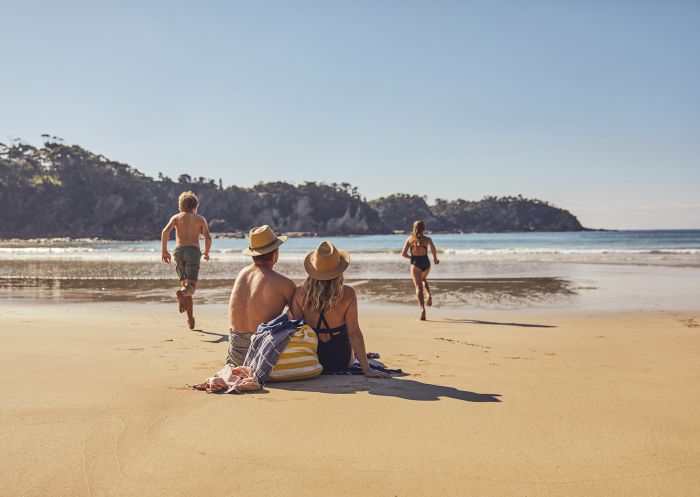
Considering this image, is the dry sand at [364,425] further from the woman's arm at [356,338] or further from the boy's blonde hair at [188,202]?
the boy's blonde hair at [188,202]

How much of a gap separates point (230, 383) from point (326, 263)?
1150 millimetres

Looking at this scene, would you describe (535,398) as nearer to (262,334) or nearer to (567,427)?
(567,427)

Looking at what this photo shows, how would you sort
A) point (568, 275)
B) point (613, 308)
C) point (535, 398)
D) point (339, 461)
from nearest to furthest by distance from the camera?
point (339, 461) → point (535, 398) → point (613, 308) → point (568, 275)

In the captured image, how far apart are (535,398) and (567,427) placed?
2.12 ft

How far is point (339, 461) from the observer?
2918 mm

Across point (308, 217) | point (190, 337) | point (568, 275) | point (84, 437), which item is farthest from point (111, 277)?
point (308, 217)

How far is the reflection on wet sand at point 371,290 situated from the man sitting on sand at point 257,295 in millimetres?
6829

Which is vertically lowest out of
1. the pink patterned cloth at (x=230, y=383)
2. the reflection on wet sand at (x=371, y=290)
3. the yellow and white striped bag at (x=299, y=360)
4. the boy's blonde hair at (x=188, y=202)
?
the reflection on wet sand at (x=371, y=290)

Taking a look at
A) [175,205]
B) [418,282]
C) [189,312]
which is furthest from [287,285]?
[175,205]

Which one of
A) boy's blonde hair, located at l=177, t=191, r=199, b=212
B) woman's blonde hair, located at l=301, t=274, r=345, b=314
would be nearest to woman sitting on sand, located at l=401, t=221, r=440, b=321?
boy's blonde hair, located at l=177, t=191, r=199, b=212

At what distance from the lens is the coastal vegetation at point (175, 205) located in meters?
103

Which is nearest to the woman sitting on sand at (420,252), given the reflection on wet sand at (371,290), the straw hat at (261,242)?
the reflection on wet sand at (371,290)

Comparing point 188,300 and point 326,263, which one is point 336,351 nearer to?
point 326,263

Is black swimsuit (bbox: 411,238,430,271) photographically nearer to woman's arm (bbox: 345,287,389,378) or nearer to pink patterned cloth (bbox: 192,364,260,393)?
woman's arm (bbox: 345,287,389,378)
